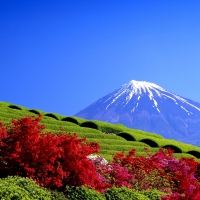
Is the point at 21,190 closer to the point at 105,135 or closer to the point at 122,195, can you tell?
the point at 122,195

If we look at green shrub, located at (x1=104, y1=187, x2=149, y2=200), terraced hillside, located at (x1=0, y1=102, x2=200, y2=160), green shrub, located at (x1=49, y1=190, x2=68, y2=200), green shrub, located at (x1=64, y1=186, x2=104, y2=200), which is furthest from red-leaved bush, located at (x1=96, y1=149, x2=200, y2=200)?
terraced hillside, located at (x1=0, y1=102, x2=200, y2=160)

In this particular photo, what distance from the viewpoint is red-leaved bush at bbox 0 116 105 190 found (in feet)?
45.9

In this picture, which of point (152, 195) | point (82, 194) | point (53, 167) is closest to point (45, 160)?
point (53, 167)

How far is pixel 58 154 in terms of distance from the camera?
14078mm

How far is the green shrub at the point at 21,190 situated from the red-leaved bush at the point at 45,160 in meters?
0.89

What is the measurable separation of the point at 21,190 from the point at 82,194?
79.3 inches

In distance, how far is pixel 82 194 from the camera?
1337 cm

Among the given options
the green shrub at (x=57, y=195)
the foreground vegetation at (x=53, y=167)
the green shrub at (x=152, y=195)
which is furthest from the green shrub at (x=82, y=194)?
the green shrub at (x=152, y=195)

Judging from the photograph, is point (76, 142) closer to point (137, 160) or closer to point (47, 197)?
point (47, 197)

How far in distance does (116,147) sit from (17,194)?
1930 centimetres

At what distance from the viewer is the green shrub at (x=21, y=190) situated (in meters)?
11.6

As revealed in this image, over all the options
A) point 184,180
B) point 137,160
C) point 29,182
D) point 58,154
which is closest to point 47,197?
point 29,182

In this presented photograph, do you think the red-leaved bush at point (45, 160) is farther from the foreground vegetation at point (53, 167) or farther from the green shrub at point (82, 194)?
the green shrub at point (82, 194)

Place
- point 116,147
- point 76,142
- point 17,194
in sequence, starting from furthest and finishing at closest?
point 116,147, point 76,142, point 17,194
